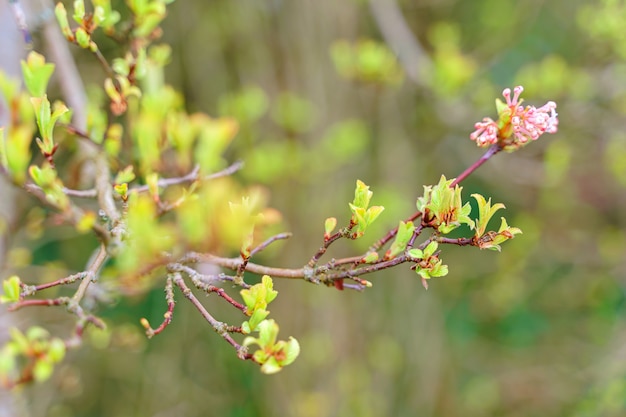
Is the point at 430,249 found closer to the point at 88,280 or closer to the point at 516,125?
the point at 516,125

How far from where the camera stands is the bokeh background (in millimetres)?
2162

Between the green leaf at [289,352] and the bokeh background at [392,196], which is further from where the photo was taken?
the bokeh background at [392,196]

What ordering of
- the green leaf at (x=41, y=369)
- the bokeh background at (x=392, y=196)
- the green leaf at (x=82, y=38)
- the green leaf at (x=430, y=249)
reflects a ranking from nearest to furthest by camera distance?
1. the green leaf at (x=41, y=369)
2. the green leaf at (x=430, y=249)
3. the green leaf at (x=82, y=38)
4. the bokeh background at (x=392, y=196)

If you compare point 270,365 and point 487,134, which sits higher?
point 487,134

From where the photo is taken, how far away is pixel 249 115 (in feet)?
7.00

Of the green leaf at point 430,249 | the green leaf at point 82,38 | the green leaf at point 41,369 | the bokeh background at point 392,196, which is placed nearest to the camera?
the green leaf at point 41,369

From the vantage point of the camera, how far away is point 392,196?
7.56 feet

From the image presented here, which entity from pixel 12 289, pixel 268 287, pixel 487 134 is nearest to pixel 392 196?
pixel 487 134

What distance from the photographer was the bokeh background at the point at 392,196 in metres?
2.16

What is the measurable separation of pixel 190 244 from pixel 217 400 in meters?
2.44

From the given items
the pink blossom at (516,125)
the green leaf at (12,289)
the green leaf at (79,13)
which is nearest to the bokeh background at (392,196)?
the pink blossom at (516,125)

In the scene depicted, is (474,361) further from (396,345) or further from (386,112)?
(386,112)

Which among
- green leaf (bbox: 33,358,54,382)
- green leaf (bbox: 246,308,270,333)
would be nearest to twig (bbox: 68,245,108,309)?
green leaf (bbox: 33,358,54,382)

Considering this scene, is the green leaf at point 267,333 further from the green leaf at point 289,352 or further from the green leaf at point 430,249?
the green leaf at point 430,249
